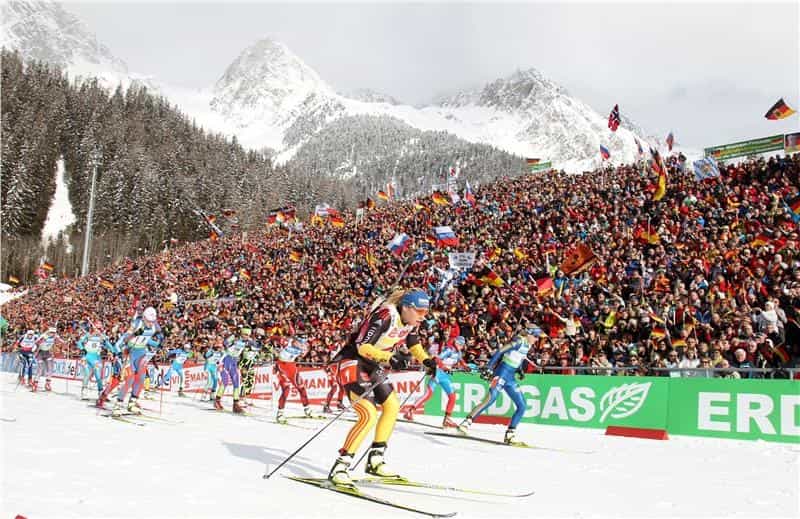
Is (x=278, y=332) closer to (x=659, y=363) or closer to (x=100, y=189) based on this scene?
(x=659, y=363)

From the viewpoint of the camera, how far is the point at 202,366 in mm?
26922

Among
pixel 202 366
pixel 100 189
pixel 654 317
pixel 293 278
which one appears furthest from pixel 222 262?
pixel 100 189

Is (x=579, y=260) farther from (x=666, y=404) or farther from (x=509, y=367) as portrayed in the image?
(x=509, y=367)

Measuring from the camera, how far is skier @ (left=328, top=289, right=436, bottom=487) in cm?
754

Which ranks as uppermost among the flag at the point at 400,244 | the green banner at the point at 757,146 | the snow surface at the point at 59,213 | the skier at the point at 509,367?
the snow surface at the point at 59,213

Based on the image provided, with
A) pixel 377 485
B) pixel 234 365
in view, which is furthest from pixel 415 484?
pixel 234 365

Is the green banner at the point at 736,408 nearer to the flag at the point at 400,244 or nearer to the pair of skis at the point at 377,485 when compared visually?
the pair of skis at the point at 377,485

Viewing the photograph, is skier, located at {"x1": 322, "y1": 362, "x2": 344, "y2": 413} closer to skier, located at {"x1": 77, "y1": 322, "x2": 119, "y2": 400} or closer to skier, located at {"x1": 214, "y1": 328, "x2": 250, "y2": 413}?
skier, located at {"x1": 214, "y1": 328, "x2": 250, "y2": 413}

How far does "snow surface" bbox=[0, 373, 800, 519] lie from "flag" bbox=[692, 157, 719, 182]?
13.0 metres

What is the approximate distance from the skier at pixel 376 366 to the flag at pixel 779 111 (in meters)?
21.6

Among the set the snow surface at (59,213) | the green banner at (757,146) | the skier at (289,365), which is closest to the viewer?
the skier at (289,365)

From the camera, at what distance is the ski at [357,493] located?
6.25 metres

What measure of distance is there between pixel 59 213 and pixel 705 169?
122 meters

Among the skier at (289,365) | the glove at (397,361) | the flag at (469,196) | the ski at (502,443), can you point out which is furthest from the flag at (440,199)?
the glove at (397,361)
